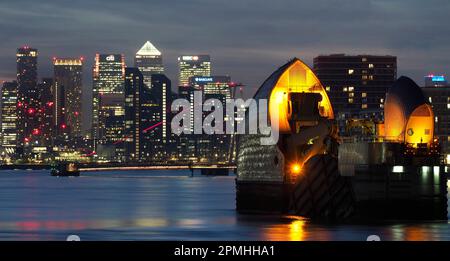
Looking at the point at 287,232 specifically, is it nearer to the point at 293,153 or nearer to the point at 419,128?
the point at 419,128

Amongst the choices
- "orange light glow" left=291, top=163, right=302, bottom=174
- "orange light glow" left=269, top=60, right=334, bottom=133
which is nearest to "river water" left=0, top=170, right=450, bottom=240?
"orange light glow" left=291, top=163, right=302, bottom=174

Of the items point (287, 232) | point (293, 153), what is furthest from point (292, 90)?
point (287, 232)

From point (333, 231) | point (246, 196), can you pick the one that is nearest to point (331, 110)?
point (246, 196)

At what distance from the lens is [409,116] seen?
8019cm

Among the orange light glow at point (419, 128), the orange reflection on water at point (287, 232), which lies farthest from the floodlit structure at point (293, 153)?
the orange light glow at point (419, 128)

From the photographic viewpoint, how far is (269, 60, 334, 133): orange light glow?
90812 millimetres

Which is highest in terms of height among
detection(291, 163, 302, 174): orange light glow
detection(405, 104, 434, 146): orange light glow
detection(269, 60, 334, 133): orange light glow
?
detection(269, 60, 334, 133): orange light glow

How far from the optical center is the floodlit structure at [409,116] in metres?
80.1

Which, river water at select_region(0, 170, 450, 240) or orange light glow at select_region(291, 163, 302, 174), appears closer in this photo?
river water at select_region(0, 170, 450, 240)

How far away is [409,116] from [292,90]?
1426 cm

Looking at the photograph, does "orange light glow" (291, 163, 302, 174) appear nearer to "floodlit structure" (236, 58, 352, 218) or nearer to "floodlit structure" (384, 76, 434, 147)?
"floodlit structure" (236, 58, 352, 218)

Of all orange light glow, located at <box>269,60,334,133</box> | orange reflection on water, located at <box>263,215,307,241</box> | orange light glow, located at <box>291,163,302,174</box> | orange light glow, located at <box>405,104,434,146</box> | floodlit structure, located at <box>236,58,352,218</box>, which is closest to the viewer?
orange reflection on water, located at <box>263,215,307,241</box>

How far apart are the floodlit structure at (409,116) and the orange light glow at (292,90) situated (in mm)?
11497

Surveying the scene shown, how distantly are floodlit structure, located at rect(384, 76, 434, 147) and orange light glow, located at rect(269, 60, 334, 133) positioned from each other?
11.5 metres
